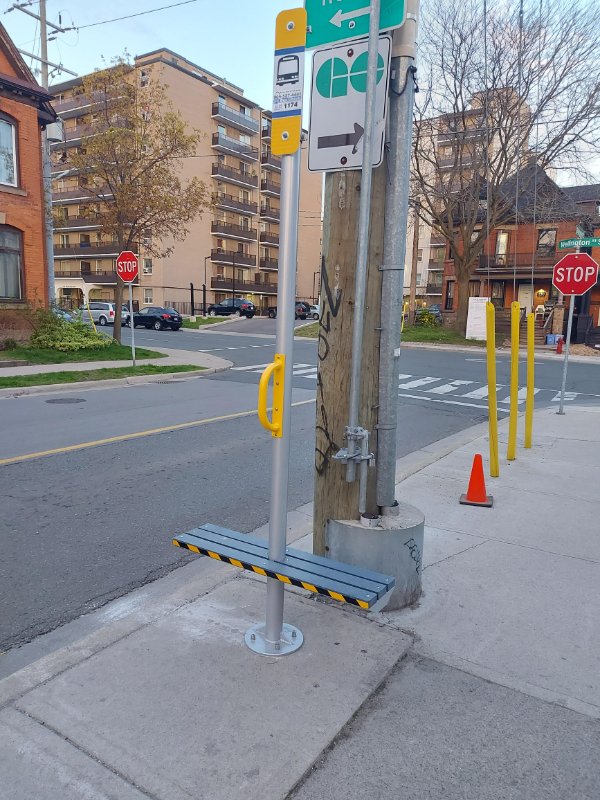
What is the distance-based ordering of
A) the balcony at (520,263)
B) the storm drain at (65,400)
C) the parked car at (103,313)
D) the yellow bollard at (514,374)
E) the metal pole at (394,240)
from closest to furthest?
the metal pole at (394,240) < the yellow bollard at (514,374) < the storm drain at (65,400) < the balcony at (520,263) < the parked car at (103,313)

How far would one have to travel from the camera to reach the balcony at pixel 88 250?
187 ft

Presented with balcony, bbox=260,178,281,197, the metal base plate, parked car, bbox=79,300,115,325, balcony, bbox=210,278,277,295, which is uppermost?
balcony, bbox=260,178,281,197

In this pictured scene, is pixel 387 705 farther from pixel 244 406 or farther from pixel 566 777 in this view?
pixel 244 406

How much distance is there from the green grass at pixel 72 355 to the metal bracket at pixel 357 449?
1532 cm

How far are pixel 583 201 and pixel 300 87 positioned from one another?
130ft

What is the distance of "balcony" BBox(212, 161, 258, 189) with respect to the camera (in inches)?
2341

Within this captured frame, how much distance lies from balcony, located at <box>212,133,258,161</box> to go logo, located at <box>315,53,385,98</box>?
61756 millimetres

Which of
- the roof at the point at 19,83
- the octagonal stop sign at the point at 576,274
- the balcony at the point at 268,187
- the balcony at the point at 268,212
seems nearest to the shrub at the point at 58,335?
the roof at the point at 19,83

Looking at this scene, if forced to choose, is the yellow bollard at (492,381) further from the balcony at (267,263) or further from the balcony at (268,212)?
the balcony at (268,212)

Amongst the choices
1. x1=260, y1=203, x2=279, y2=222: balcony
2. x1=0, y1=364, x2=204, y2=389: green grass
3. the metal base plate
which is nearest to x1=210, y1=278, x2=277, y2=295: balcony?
x1=260, y1=203, x2=279, y2=222: balcony

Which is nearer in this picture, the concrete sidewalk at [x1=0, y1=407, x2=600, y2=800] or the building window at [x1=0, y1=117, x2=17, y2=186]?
the concrete sidewalk at [x1=0, y1=407, x2=600, y2=800]

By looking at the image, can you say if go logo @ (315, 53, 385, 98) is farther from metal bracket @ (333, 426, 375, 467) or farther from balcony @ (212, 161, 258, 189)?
balcony @ (212, 161, 258, 189)

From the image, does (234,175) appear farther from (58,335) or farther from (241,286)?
(58,335)

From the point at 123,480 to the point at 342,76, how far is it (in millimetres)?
4457
